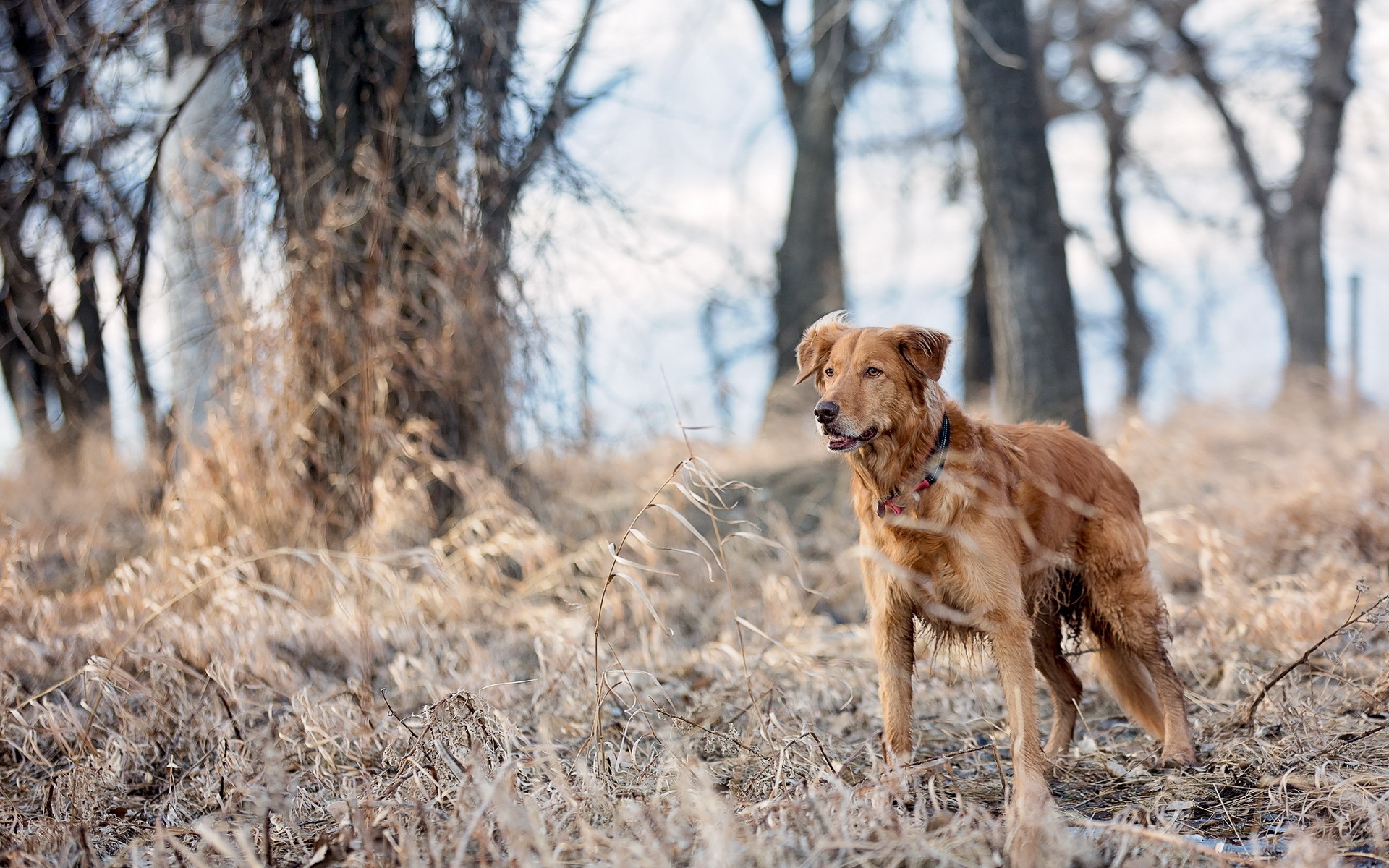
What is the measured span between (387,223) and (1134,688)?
193 inches

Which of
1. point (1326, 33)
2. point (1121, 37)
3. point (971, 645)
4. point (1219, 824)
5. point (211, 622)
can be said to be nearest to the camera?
point (1219, 824)

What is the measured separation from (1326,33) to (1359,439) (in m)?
6.22

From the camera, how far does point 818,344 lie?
3.66 meters

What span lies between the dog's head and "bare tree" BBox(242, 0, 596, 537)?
11.4 feet

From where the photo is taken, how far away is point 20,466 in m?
10.9

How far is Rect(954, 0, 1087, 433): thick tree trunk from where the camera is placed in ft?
21.8

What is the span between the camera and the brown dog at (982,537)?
3207 mm

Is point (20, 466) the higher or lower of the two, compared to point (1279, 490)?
higher

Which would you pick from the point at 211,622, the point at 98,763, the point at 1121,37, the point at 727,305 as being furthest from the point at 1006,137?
the point at 1121,37

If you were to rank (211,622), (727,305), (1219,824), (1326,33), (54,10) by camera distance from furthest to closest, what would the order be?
(1326,33) < (727,305) < (54,10) < (211,622) < (1219,824)

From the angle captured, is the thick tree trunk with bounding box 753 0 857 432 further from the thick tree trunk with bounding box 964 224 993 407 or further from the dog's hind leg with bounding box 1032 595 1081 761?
the dog's hind leg with bounding box 1032 595 1081 761

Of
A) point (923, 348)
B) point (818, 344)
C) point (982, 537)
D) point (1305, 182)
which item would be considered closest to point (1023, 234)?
point (818, 344)

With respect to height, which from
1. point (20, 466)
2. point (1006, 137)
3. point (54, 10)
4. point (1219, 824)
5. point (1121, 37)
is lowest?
point (1219, 824)

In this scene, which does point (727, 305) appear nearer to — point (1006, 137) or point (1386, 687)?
point (1006, 137)
